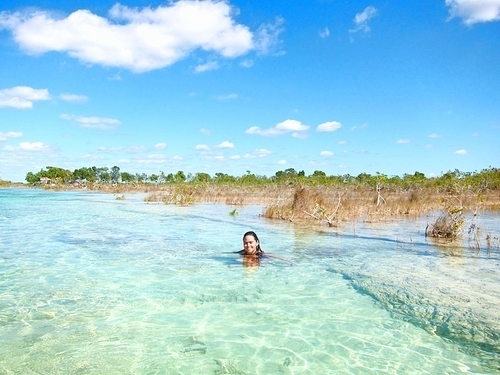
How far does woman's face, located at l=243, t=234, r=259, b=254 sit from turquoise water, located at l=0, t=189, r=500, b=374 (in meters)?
0.50

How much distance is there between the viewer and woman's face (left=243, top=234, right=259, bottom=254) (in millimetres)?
9220

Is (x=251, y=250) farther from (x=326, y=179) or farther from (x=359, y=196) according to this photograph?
(x=326, y=179)

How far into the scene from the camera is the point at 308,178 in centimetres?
4650

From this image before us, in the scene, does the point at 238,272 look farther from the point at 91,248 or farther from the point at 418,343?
the point at 91,248

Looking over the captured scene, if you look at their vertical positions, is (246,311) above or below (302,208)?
below

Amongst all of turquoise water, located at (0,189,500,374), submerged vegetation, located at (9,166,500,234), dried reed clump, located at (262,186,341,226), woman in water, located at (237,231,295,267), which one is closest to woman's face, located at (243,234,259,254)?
woman in water, located at (237,231,295,267)

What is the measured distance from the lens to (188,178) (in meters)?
65.2

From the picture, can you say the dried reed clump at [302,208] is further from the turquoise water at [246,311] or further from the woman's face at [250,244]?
the woman's face at [250,244]

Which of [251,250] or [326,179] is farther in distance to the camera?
[326,179]

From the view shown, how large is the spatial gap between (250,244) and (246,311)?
10.8ft

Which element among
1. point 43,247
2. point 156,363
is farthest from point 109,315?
point 43,247

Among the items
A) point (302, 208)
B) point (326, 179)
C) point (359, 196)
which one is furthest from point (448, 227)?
point (326, 179)

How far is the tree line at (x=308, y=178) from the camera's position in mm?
33438

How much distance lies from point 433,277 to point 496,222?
12236 mm
